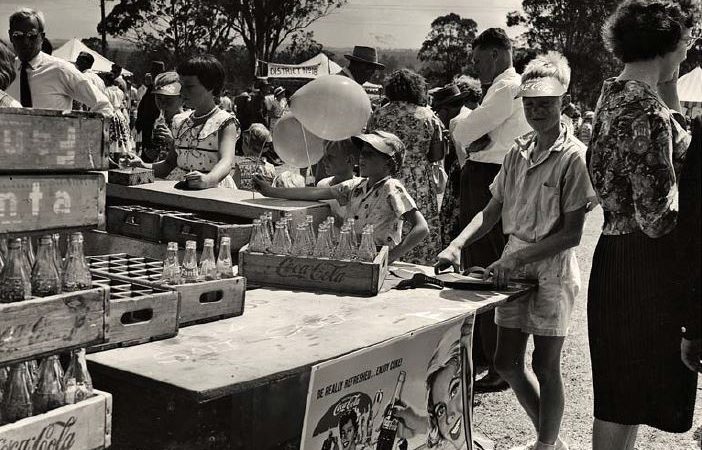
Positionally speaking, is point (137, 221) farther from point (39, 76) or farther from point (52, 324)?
point (39, 76)

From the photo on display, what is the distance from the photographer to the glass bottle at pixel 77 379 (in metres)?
2.19

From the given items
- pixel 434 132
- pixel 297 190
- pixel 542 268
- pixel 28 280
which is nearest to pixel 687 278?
pixel 542 268

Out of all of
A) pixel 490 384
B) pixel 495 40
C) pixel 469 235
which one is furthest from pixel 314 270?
pixel 495 40

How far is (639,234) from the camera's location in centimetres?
298

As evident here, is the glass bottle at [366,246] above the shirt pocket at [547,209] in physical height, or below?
below

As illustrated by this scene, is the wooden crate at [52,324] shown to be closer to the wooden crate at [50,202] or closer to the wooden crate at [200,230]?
Answer: the wooden crate at [50,202]

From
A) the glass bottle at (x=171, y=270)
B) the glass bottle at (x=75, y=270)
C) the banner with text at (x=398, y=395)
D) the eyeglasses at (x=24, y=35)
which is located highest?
the eyeglasses at (x=24, y=35)

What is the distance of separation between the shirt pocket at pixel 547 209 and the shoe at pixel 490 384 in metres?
1.68

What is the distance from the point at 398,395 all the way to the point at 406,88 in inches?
118

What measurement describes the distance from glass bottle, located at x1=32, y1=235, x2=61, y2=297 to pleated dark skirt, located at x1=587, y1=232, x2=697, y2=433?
2007mm

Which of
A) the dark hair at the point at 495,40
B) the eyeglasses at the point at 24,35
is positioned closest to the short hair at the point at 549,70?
the dark hair at the point at 495,40

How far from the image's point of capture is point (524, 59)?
642cm

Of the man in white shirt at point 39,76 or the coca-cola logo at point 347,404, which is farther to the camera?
the man in white shirt at point 39,76

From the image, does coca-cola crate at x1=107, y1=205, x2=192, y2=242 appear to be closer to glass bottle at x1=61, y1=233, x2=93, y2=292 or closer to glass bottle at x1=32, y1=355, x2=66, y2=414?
glass bottle at x1=61, y1=233, x2=93, y2=292
